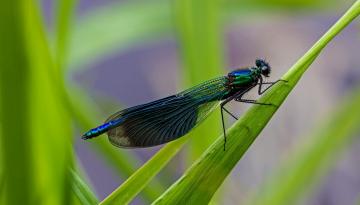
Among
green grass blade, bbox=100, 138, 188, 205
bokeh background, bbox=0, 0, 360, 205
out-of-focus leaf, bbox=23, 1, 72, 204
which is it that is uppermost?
out-of-focus leaf, bbox=23, 1, 72, 204

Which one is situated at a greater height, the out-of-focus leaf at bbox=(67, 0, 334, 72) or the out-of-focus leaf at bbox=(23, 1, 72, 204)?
the out-of-focus leaf at bbox=(23, 1, 72, 204)

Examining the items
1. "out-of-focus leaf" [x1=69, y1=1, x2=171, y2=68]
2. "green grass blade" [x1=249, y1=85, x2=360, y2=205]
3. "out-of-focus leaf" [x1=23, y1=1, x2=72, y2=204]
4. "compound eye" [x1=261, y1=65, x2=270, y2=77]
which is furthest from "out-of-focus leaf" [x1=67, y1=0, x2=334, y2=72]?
"out-of-focus leaf" [x1=23, y1=1, x2=72, y2=204]

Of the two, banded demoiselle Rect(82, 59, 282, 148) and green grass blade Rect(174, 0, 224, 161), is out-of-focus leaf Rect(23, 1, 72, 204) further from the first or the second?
green grass blade Rect(174, 0, 224, 161)

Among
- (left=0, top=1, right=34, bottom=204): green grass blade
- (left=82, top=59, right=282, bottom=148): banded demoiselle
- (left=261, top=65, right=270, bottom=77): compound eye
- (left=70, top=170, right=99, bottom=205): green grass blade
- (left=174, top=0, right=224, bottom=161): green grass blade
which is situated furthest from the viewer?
(left=261, top=65, right=270, bottom=77): compound eye

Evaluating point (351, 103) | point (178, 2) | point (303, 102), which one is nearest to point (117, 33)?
point (178, 2)

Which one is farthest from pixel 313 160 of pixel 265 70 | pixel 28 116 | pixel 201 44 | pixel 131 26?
pixel 28 116

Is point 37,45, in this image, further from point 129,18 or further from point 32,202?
point 129,18

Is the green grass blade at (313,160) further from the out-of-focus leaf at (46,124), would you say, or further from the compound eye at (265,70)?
the out-of-focus leaf at (46,124)
